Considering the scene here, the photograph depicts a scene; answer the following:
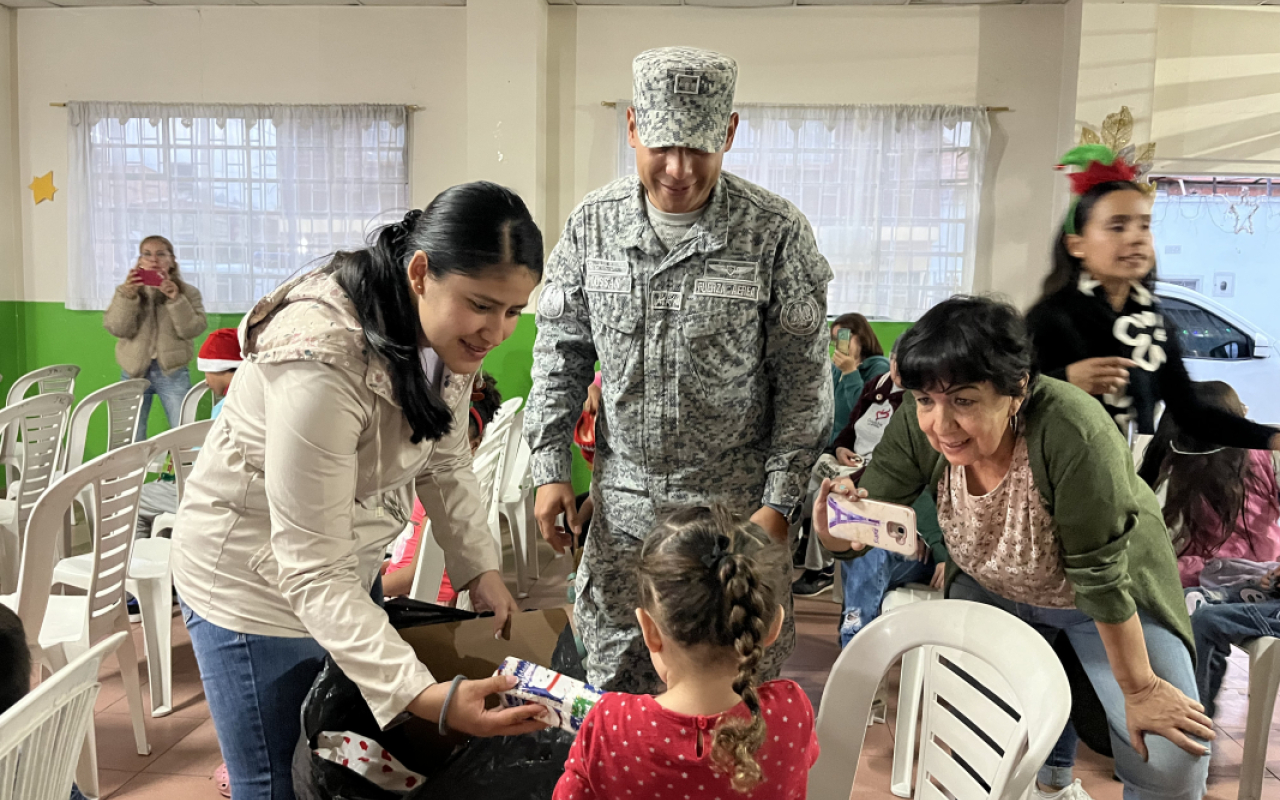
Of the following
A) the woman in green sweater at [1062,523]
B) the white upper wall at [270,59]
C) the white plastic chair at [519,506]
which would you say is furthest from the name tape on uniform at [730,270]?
the white upper wall at [270,59]

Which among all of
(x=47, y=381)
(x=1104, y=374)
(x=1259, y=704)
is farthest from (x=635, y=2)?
(x=1259, y=704)

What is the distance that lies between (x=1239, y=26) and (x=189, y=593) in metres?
6.25

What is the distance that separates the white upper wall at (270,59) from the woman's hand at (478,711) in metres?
5.07

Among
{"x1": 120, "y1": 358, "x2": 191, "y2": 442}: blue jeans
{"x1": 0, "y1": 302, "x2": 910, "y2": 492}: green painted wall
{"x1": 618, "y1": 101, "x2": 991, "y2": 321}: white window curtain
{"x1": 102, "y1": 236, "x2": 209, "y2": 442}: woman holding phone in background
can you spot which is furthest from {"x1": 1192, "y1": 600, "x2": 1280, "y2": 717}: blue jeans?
{"x1": 120, "y1": 358, "x2": 191, "y2": 442}: blue jeans

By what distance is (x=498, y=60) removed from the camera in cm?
541

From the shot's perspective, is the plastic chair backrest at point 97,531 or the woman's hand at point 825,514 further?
the plastic chair backrest at point 97,531

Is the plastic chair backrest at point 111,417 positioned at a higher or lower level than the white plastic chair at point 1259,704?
higher

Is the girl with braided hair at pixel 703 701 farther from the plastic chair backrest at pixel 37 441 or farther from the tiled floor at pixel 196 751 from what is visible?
the plastic chair backrest at pixel 37 441

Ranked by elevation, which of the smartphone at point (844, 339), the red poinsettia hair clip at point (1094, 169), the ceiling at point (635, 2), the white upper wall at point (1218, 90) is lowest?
the smartphone at point (844, 339)

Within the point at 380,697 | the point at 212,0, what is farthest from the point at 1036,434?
the point at 212,0

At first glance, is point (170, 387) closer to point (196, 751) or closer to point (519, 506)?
point (519, 506)

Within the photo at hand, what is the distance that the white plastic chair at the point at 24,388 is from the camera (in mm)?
3762

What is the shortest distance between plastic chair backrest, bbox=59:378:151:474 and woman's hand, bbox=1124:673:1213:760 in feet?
11.8

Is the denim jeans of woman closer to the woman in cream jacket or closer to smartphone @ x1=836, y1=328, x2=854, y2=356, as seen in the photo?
the woman in cream jacket
